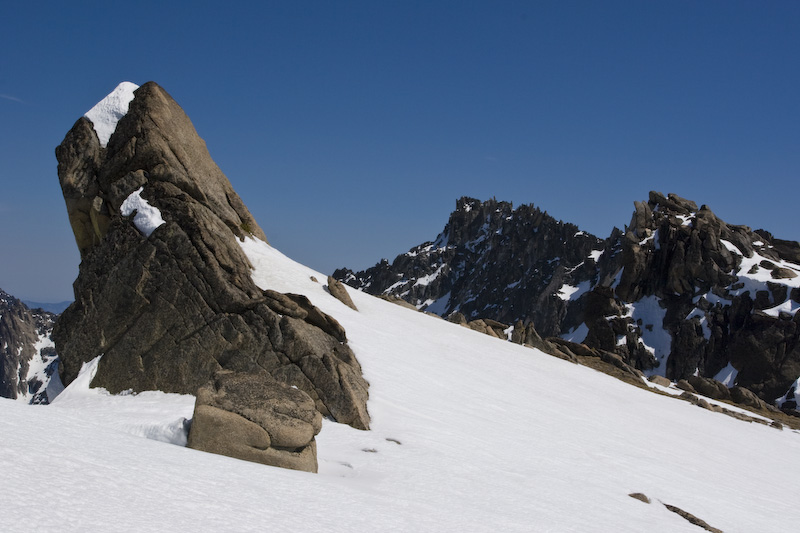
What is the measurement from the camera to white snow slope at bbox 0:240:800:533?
386 inches

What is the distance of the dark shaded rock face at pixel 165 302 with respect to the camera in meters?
24.3

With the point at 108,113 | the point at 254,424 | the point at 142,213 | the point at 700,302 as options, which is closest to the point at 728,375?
the point at 700,302

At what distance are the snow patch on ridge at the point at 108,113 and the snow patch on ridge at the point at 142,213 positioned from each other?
4993mm

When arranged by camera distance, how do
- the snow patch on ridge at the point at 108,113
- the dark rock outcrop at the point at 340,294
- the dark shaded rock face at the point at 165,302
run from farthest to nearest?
the dark rock outcrop at the point at 340,294
the snow patch on ridge at the point at 108,113
the dark shaded rock face at the point at 165,302

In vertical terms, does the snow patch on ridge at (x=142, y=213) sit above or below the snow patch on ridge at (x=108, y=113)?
below

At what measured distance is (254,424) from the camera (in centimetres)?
1606

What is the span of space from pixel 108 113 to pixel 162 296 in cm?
1256

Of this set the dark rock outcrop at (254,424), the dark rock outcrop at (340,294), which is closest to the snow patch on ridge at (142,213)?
the dark rock outcrop at (254,424)

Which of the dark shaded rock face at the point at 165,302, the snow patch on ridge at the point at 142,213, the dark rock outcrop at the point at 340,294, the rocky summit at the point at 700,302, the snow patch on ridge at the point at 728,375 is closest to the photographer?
the dark shaded rock face at the point at 165,302

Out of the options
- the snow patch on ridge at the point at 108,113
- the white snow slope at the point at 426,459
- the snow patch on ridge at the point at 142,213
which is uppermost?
the snow patch on ridge at the point at 108,113

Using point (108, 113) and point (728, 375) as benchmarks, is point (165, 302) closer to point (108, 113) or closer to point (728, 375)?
point (108, 113)

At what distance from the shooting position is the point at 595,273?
599 ft

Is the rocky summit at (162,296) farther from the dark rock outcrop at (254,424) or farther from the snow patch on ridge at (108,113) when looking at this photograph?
the dark rock outcrop at (254,424)

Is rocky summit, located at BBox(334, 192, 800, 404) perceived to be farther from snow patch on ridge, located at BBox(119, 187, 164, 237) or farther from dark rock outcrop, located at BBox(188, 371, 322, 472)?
dark rock outcrop, located at BBox(188, 371, 322, 472)
